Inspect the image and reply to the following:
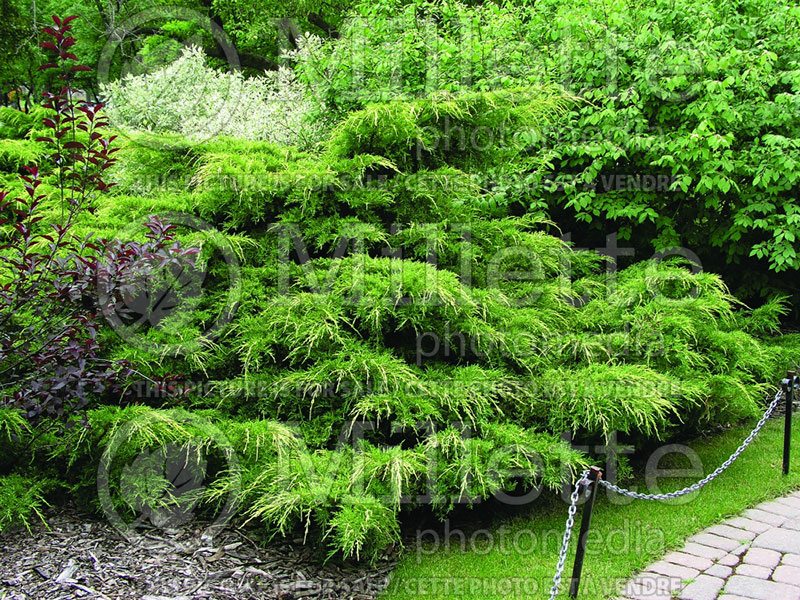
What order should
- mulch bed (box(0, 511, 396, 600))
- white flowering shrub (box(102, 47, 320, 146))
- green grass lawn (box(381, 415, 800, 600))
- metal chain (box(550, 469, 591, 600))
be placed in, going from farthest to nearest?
white flowering shrub (box(102, 47, 320, 146)) < green grass lawn (box(381, 415, 800, 600)) < mulch bed (box(0, 511, 396, 600)) < metal chain (box(550, 469, 591, 600))

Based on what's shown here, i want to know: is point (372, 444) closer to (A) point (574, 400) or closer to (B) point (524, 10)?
(A) point (574, 400)

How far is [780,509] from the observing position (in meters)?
3.89

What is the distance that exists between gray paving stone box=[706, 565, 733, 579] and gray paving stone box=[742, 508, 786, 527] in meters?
0.75

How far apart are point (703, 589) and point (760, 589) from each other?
272 mm

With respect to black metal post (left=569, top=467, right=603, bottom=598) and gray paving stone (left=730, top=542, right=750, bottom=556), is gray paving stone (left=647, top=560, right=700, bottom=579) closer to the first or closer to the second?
gray paving stone (left=730, top=542, right=750, bottom=556)

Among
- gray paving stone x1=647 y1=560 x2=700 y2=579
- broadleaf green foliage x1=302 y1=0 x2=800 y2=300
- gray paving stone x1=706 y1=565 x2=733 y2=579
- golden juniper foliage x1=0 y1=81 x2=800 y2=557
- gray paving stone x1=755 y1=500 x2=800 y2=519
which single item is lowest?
gray paving stone x1=755 y1=500 x2=800 y2=519

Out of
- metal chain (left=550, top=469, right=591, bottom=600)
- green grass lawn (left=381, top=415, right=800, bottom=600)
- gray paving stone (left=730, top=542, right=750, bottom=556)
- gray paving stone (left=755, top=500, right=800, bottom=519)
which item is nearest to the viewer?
metal chain (left=550, top=469, right=591, bottom=600)

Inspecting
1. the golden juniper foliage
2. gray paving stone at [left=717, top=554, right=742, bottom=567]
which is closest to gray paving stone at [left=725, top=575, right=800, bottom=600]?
gray paving stone at [left=717, top=554, right=742, bottom=567]

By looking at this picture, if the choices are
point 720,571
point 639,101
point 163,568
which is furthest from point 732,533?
point 639,101

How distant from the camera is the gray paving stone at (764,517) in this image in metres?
3.70

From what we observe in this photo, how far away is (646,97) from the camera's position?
577 centimetres

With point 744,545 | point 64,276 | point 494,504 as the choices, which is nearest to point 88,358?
point 64,276

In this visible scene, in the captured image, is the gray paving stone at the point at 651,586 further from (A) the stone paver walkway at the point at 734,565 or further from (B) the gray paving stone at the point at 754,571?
(B) the gray paving stone at the point at 754,571

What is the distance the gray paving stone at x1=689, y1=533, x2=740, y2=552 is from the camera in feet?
11.1
